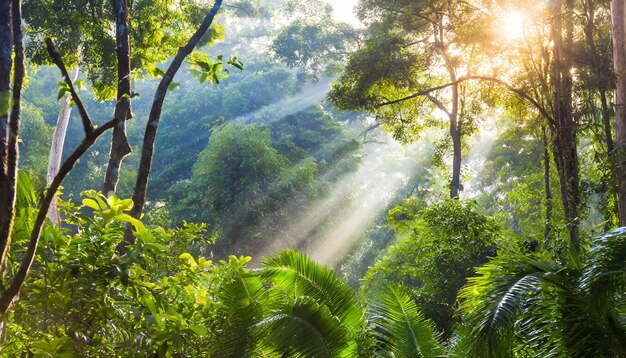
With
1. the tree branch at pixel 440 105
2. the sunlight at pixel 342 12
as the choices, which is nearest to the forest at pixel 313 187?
the sunlight at pixel 342 12

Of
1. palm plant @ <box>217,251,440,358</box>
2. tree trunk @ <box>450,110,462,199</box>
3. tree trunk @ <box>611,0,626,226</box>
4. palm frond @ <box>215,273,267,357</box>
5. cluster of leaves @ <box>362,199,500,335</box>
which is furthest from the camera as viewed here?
tree trunk @ <box>450,110,462,199</box>

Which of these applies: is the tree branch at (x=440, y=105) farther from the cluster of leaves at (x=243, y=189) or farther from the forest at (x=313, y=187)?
the cluster of leaves at (x=243, y=189)

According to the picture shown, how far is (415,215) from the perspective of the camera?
16.6 metres

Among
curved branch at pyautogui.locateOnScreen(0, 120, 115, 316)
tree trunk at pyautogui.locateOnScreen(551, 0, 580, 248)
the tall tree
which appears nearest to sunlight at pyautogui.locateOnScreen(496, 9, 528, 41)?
tree trunk at pyautogui.locateOnScreen(551, 0, 580, 248)

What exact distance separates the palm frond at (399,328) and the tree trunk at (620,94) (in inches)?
164

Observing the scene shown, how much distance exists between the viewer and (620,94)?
9.65 meters

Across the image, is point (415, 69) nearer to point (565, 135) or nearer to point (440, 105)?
point (440, 105)

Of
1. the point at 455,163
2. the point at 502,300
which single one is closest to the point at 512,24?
the point at 455,163

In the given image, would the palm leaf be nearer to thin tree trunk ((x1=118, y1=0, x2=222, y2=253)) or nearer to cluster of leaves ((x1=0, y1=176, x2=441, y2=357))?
cluster of leaves ((x1=0, y1=176, x2=441, y2=357))

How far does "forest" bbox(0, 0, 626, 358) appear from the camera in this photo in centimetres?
318

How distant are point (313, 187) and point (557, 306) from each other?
20.1m

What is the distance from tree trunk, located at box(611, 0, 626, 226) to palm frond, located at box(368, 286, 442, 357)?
4.16 m

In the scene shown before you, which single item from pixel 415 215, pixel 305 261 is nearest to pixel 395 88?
pixel 415 215

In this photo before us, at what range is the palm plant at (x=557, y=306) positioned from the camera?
460 cm
